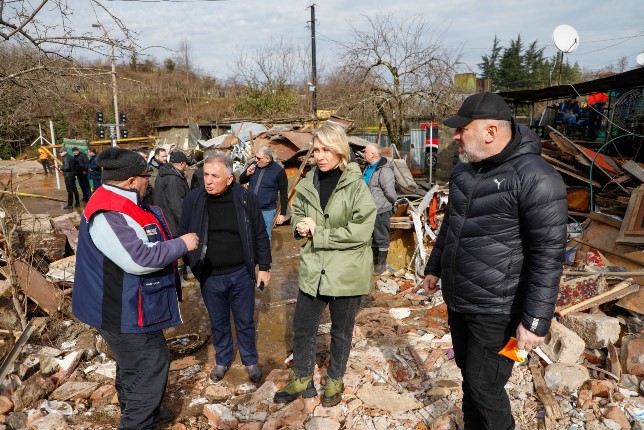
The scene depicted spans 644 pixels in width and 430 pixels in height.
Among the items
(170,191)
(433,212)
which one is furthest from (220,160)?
(433,212)


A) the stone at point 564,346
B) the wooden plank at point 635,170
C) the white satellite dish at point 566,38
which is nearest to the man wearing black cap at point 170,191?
the stone at point 564,346

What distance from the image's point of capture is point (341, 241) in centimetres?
278

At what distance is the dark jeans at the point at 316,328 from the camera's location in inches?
115

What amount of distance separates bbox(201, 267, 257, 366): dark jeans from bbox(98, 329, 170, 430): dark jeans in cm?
81

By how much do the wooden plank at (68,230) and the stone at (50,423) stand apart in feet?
12.0

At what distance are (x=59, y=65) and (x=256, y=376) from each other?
13.4ft

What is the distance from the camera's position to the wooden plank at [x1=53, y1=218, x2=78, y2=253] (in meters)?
6.19

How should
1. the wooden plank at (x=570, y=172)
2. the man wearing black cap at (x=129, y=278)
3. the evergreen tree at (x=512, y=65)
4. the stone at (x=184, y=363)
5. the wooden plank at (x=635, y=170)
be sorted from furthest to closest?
the evergreen tree at (x=512, y=65) → the wooden plank at (x=570, y=172) → the wooden plank at (x=635, y=170) → the stone at (x=184, y=363) → the man wearing black cap at (x=129, y=278)

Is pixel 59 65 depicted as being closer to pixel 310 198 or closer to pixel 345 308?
pixel 310 198

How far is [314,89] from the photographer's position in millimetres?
20578

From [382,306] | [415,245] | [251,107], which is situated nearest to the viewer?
[382,306]

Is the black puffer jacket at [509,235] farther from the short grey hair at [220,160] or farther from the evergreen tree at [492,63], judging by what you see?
the evergreen tree at [492,63]

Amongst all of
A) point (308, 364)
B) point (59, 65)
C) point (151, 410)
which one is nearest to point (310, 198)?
point (308, 364)

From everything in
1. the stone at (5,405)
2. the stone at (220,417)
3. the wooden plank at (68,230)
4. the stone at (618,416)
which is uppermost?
the wooden plank at (68,230)
